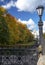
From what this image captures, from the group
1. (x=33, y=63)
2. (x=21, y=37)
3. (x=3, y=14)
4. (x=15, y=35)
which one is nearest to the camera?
(x=33, y=63)

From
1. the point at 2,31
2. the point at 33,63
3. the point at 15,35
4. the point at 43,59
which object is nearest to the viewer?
the point at 43,59

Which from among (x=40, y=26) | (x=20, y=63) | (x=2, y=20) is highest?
(x=2, y=20)

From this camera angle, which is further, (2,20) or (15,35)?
(15,35)

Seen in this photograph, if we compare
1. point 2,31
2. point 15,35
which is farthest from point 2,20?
point 15,35

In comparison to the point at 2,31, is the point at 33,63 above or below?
below

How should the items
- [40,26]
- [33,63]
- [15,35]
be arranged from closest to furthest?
[40,26] → [33,63] → [15,35]

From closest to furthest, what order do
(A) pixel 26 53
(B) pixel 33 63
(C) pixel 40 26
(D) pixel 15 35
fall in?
(C) pixel 40 26
(B) pixel 33 63
(A) pixel 26 53
(D) pixel 15 35

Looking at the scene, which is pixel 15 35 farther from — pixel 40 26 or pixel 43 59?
pixel 43 59

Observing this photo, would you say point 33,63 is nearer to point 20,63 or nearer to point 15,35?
point 20,63

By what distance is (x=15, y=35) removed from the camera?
6038cm

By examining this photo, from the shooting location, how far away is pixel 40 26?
428 inches

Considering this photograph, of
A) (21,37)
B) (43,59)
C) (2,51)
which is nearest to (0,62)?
(2,51)

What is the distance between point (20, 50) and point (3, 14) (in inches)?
1559

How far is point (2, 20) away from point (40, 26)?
3850cm
